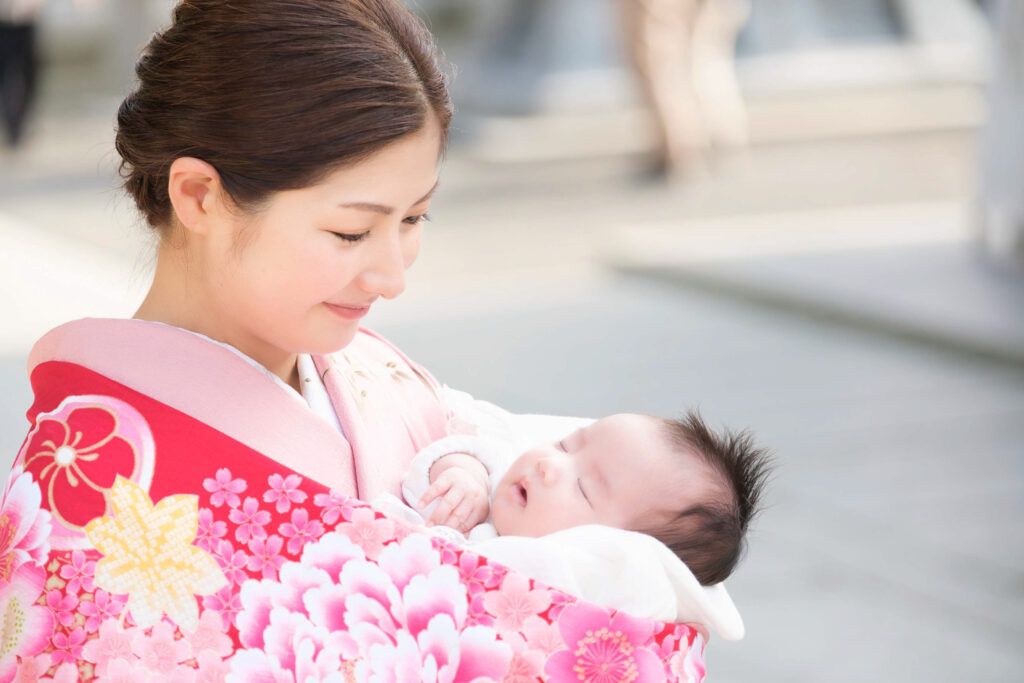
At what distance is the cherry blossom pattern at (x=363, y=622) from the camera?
1.32 m

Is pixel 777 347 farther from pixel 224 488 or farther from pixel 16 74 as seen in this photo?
pixel 16 74

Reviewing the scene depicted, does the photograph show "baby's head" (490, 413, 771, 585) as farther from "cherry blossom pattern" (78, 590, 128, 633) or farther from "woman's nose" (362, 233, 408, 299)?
"cherry blossom pattern" (78, 590, 128, 633)

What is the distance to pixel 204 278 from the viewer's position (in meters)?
1.53

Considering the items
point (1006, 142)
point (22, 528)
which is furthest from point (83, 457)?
point (1006, 142)

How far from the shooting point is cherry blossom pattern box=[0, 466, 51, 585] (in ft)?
4.42

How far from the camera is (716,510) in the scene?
4.97ft

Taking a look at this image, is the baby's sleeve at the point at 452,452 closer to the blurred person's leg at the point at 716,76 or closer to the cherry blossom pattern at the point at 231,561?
the cherry blossom pattern at the point at 231,561

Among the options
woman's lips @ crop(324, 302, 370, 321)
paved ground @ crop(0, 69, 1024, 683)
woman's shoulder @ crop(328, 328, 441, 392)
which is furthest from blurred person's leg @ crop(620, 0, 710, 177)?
woman's lips @ crop(324, 302, 370, 321)

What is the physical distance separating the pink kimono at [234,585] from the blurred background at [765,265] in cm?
38

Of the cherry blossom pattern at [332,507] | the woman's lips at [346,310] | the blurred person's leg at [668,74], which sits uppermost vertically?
the blurred person's leg at [668,74]

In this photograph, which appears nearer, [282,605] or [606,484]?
[282,605]

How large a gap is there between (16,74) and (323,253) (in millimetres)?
10149

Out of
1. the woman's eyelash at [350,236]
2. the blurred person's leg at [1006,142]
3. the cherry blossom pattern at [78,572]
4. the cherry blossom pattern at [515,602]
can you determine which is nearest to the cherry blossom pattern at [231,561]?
the cherry blossom pattern at [78,572]

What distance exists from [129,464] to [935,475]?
333cm
